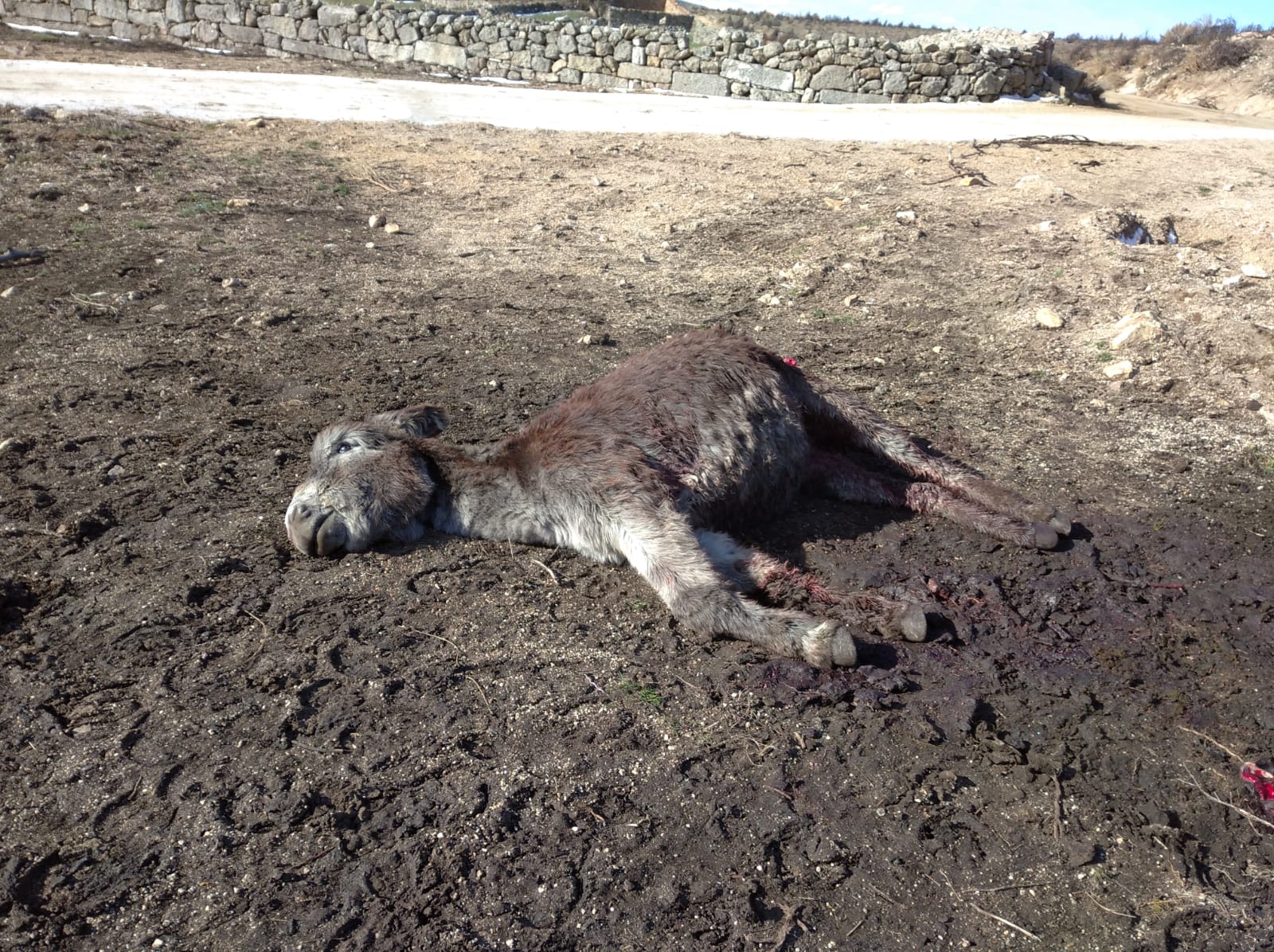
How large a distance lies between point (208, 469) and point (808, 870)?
12.2 feet

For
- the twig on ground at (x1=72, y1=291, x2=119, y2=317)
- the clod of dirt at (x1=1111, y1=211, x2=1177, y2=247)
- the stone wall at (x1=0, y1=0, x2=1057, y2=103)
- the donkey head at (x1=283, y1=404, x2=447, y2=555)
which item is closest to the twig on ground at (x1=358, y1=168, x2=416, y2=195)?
the twig on ground at (x1=72, y1=291, x2=119, y2=317)

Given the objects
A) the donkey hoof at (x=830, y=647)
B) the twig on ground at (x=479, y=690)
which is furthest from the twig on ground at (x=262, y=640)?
the donkey hoof at (x=830, y=647)

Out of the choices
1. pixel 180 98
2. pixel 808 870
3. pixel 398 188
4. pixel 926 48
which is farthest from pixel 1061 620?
pixel 926 48

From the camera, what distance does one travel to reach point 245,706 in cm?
323

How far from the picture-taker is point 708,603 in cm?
369

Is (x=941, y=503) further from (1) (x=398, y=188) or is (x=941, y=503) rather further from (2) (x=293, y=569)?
(1) (x=398, y=188)

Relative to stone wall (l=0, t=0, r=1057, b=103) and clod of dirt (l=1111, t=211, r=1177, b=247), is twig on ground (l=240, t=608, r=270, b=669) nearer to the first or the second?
clod of dirt (l=1111, t=211, r=1177, b=247)

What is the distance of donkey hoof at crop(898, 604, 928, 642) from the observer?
3664 mm

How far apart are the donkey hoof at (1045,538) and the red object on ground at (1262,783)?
1.40m

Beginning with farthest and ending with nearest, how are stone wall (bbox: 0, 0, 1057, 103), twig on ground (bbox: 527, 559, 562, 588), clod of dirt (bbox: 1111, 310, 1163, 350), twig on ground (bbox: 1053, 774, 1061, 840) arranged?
stone wall (bbox: 0, 0, 1057, 103) < clod of dirt (bbox: 1111, 310, 1163, 350) < twig on ground (bbox: 527, 559, 562, 588) < twig on ground (bbox: 1053, 774, 1061, 840)

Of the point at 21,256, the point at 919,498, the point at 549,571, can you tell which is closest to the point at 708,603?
the point at 549,571

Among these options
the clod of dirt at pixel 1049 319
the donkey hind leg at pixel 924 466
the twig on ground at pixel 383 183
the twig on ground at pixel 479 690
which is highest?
the twig on ground at pixel 383 183

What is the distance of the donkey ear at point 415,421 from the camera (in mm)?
4555

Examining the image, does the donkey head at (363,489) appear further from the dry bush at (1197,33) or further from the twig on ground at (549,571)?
the dry bush at (1197,33)
